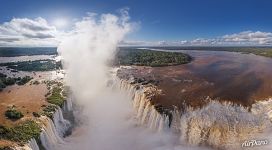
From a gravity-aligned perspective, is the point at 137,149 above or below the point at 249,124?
below

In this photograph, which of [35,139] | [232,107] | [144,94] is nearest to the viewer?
[35,139]

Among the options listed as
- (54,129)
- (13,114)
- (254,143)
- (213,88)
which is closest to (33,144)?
(54,129)

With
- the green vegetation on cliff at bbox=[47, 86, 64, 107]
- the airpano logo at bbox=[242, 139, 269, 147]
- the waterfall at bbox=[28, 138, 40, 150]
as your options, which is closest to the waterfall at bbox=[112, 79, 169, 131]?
the airpano logo at bbox=[242, 139, 269, 147]

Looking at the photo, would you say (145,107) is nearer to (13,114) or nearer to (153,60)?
(13,114)

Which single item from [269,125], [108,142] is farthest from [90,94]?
[269,125]

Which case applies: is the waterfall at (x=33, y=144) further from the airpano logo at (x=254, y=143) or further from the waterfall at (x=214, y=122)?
the airpano logo at (x=254, y=143)

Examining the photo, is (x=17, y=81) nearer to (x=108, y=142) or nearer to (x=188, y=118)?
(x=108, y=142)

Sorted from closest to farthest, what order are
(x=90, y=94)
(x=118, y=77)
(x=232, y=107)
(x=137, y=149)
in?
1. (x=137, y=149)
2. (x=232, y=107)
3. (x=90, y=94)
4. (x=118, y=77)

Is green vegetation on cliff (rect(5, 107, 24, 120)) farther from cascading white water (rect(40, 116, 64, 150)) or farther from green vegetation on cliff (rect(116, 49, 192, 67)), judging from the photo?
green vegetation on cliff (rect(116, 49, 192, 67))
